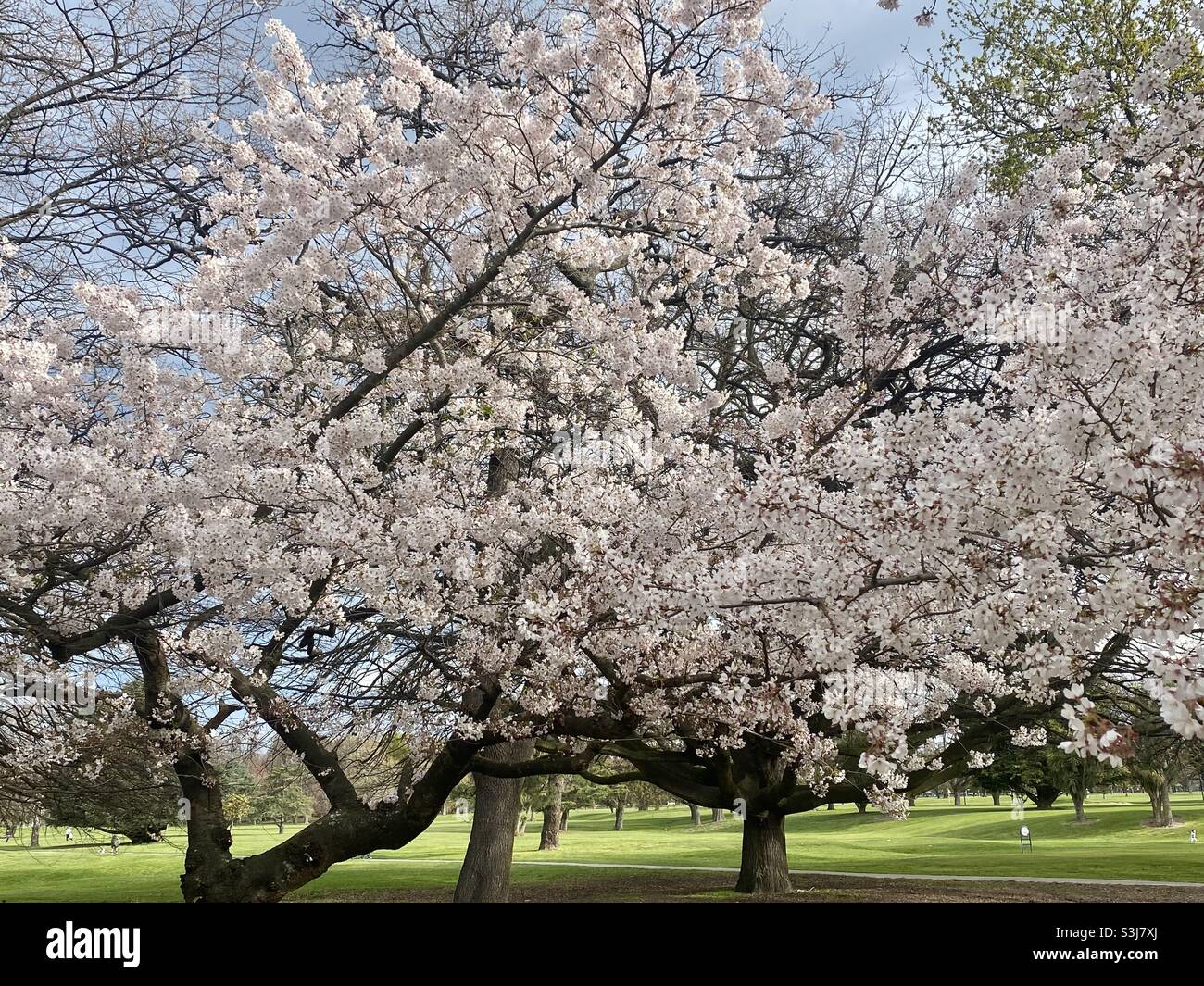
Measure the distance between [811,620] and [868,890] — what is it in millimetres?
14461

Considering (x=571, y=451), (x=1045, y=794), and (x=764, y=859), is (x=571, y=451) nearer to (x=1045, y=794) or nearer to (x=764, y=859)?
(x=764, y=859)

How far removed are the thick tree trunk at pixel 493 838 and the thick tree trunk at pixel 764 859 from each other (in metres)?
4.85

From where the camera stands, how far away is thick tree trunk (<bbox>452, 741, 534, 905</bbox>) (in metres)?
14.1

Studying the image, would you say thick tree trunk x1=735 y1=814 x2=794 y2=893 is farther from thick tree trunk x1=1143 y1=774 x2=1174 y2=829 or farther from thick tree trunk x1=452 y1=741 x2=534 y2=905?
thick tree trunk x1=1143 y1=774 x2=1174 y2=829

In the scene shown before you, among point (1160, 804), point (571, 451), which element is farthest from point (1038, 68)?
point (1160, 804)

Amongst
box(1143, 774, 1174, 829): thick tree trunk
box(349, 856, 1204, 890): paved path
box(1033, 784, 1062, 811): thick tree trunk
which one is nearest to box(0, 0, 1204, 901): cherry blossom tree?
box(349, 856, 1204, 890): paved path

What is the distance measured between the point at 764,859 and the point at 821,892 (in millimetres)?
1090

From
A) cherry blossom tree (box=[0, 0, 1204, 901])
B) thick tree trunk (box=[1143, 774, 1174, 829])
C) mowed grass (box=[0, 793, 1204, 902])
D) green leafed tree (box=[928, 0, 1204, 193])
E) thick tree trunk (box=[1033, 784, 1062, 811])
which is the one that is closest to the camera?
cherry blossom tree (box=[0, 0, 1204, 901])

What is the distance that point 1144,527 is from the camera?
13.2 feet

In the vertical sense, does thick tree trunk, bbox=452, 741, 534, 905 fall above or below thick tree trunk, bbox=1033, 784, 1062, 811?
above

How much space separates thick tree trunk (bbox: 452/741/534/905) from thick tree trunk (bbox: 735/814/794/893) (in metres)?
4.85

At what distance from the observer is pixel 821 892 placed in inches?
667
